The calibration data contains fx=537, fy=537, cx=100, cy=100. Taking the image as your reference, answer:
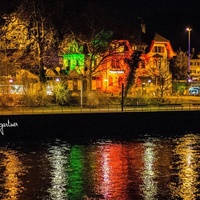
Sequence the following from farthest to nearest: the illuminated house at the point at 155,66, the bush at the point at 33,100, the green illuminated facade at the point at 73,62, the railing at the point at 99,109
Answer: the illuminated house at the point at 155,66 < the green illuminated facade at the point at 73,62 < the bush at the point at 33,100 < the railing at the point at 99,109

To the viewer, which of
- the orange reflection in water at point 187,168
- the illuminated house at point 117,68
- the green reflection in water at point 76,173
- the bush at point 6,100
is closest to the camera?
the green reflection in water at point 76,173

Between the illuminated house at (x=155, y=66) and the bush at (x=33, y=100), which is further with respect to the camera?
the illuminated house at (x=155, y=66)

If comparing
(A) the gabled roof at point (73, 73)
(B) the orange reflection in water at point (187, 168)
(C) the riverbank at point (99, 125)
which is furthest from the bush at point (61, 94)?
(A) the gabled roof at point (73, 73)

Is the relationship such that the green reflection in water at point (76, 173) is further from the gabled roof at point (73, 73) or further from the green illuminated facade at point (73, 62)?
the green illuminated facade at point (73, 62)

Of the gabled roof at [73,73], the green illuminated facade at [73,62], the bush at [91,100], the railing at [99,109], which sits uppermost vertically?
the green illuminated facade at [73,62]

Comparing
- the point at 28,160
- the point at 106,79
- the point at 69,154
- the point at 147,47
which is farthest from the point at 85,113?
the point at 147,47

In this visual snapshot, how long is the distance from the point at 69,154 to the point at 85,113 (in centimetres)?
1108

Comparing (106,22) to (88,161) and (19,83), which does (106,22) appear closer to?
(19,83)

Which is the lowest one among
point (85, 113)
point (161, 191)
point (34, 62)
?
point (161, 191)

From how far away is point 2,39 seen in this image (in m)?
63.2

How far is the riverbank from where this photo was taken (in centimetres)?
4884

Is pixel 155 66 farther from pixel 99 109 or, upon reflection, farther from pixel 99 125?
pixel 99 125

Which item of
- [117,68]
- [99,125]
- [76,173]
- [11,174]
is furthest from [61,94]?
[11,174]

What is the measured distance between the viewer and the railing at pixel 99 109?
52.8 meters
